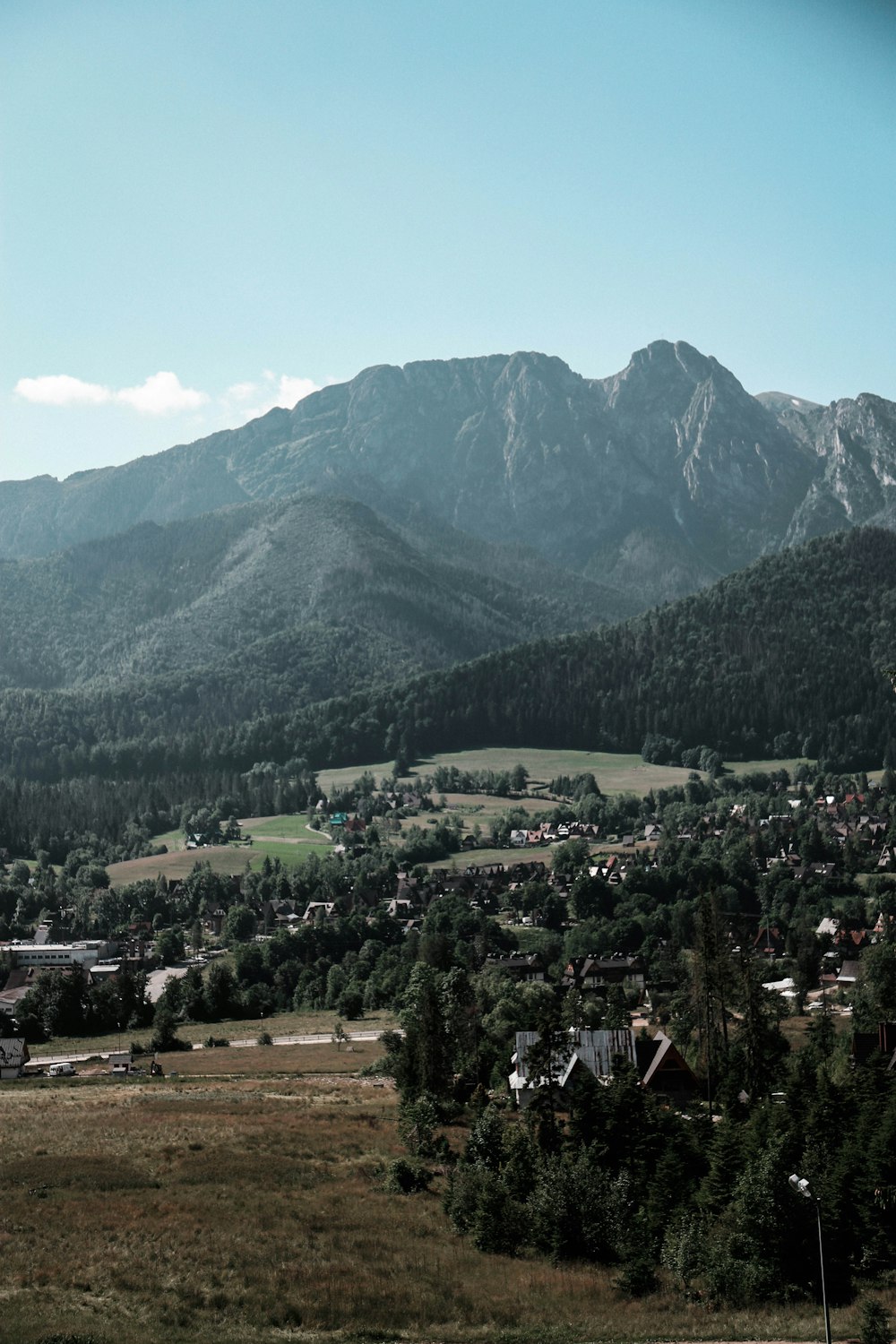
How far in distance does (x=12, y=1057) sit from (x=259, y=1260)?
42.3 m

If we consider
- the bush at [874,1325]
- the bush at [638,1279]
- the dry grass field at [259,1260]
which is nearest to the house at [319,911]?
the dry grass field at [259,1260]

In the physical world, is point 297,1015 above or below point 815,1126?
below

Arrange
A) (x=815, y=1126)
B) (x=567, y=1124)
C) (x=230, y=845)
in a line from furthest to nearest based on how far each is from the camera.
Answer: (x=230, y=845) < (x=567, y=1124) < (x=815, y=1126)

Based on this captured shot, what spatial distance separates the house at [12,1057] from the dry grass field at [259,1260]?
75.1 ft

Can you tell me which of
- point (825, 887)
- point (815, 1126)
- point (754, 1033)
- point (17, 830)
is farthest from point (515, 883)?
point (815, 1126)

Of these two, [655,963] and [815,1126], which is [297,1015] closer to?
[655,963]

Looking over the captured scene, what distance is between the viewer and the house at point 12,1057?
240 ft

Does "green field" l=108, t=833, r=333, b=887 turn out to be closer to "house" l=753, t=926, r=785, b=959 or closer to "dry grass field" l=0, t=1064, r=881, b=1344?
"house" l=753, t=926, r=785, b=959

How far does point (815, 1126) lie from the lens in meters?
41.9

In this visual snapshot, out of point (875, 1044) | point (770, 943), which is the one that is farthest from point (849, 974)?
point (875, 1044)

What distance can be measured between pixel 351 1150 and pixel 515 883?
9892 centimetres

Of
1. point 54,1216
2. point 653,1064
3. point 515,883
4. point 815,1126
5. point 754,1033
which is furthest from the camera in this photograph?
point 515,883

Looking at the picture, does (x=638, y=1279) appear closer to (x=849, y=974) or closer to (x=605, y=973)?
(x=849, y=974)

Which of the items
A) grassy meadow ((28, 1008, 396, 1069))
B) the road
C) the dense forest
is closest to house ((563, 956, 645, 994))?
the dense forest
